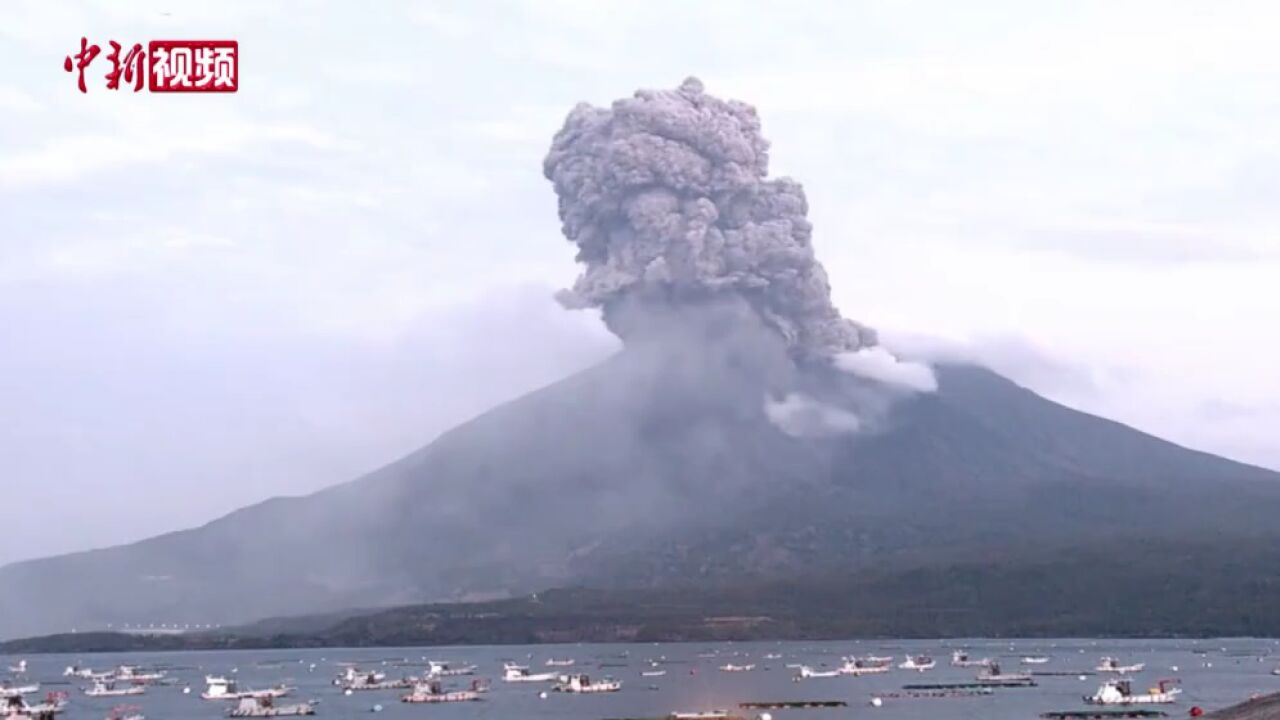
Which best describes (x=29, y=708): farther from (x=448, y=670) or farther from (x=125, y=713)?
(x=448, y=670)

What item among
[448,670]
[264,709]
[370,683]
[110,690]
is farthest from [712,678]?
[110,690]

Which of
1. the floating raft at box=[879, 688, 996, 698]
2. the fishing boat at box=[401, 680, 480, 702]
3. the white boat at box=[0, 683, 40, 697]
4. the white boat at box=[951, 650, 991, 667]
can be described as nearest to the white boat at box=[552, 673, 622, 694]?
the fishing boat at box=[401, 680, 480, 702]

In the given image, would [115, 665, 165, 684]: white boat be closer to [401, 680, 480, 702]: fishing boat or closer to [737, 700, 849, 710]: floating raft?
[401, 680, 480, 702]: fishing boat

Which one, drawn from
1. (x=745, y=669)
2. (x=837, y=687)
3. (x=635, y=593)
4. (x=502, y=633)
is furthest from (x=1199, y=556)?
(x=837, y=687)

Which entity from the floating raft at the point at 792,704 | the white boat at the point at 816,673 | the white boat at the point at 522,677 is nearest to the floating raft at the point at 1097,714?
the floating raft at the point at 792,704

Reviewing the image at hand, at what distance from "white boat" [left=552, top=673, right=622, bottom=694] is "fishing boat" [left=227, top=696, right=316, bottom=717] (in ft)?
54.0

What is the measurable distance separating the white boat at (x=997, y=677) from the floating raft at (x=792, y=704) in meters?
15.2

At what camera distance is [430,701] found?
10556cm

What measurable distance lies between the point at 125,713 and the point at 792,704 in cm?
3429

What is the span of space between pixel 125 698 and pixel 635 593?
A: 276ft

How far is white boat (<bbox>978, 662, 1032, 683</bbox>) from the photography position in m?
109

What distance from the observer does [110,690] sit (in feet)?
404

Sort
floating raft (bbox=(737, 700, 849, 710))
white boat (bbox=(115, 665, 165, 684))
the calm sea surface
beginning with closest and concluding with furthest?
floating raft (bbox=(737, 700, 849, 710)) < the calm sea surface < white boat (bbox=(115, 665, 165, 684))

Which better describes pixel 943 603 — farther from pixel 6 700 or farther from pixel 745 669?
pixel 6 700
